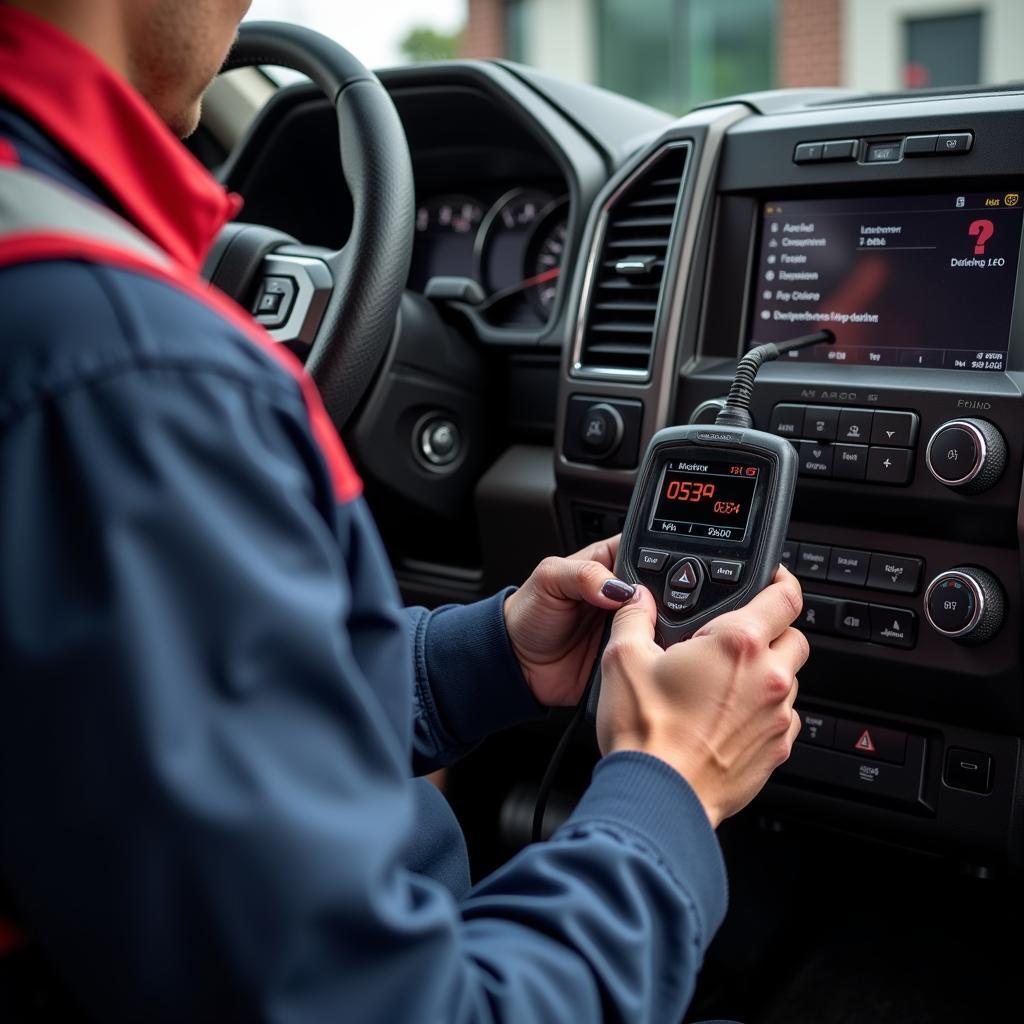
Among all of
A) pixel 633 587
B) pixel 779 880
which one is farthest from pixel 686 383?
pixel 779 880

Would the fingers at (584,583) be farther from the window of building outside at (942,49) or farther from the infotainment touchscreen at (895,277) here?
the window of building outside at (942,49)

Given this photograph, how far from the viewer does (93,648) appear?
0.49m

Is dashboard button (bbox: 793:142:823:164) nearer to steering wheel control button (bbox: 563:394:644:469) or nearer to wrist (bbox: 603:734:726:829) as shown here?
steering wheel control button (bbox: 563:394:644:469)

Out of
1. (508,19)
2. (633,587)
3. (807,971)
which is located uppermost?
(508,19)

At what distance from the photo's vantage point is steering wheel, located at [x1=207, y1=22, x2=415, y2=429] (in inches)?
57.0

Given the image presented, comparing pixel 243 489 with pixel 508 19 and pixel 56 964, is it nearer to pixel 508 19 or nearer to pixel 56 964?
Result: pixel 56 964

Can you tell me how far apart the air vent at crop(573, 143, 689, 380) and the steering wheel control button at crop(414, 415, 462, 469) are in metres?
0.30

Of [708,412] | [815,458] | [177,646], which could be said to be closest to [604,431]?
[708,412]

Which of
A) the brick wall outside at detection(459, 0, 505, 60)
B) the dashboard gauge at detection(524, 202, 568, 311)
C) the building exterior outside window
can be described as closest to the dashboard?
the dashboard gauge at detection(524, 202, 568, 311)

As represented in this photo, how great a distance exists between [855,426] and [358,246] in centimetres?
63

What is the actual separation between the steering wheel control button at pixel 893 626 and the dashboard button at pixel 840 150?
53cm

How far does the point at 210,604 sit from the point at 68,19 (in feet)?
1.08

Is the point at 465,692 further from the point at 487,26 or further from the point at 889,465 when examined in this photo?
the point at 487,26

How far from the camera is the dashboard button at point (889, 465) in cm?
132
